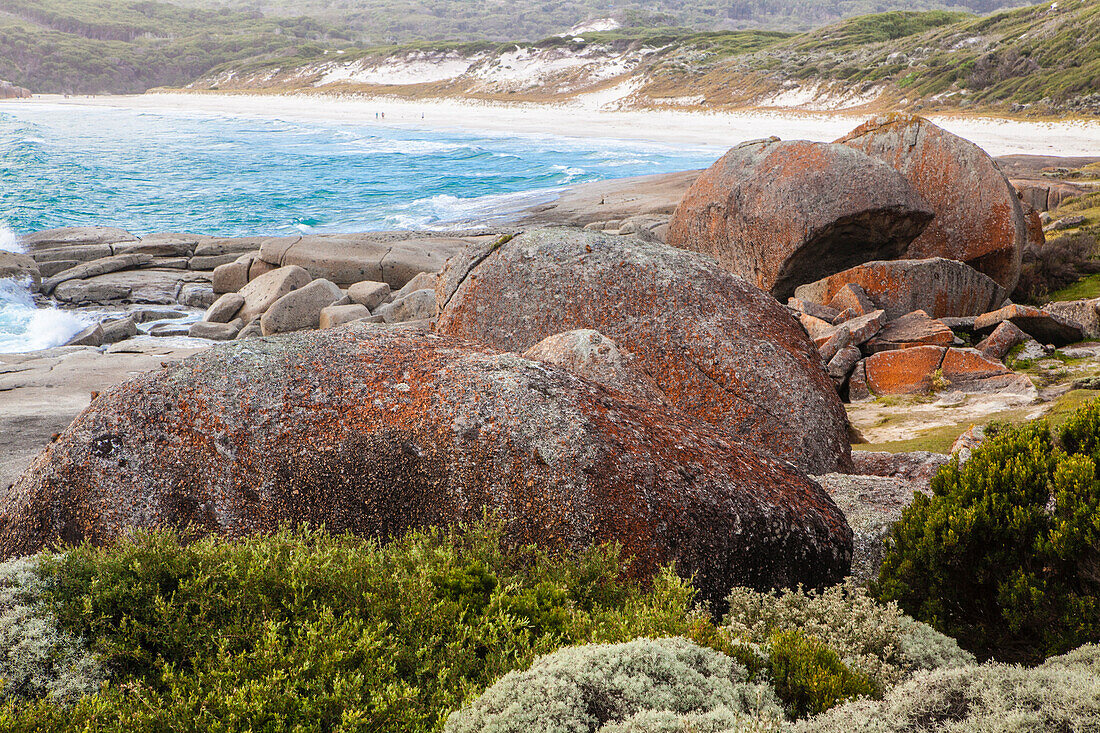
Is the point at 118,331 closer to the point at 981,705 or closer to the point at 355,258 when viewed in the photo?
the point at 355,258

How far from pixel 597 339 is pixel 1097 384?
6.53 m

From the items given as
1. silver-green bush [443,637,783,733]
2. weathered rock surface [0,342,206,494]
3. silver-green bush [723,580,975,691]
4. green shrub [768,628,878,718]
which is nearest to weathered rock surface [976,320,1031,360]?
silver-green bush [723,580,975,691]

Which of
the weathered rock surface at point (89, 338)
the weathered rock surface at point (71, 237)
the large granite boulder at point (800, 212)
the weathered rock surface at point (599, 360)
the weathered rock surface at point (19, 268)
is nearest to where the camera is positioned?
the weathered rock surface at point (599, 360)

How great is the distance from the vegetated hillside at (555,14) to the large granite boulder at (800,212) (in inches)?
5705

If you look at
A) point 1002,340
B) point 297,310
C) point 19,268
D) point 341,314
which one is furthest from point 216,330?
point 1002,340

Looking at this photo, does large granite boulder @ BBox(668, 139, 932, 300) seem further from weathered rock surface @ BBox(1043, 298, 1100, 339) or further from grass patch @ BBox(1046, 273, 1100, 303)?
grass patch @ BBox(1046, 273, 1100, 303)

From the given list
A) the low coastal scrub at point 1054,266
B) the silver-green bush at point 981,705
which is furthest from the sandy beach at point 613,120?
the silver-green bush at point 981,705

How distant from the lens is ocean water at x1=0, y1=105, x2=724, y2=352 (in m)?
29.1

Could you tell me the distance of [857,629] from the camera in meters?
3.24

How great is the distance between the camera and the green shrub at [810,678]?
2.62 meters

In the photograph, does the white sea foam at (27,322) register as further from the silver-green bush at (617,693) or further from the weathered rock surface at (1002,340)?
the weathered rock surface at (1002,340)

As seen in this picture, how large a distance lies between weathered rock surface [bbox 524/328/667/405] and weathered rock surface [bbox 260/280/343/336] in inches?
422

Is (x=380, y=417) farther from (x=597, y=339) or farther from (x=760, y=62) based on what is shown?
(x=760, y=62)

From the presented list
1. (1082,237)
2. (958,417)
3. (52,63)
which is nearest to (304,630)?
(958,417)
